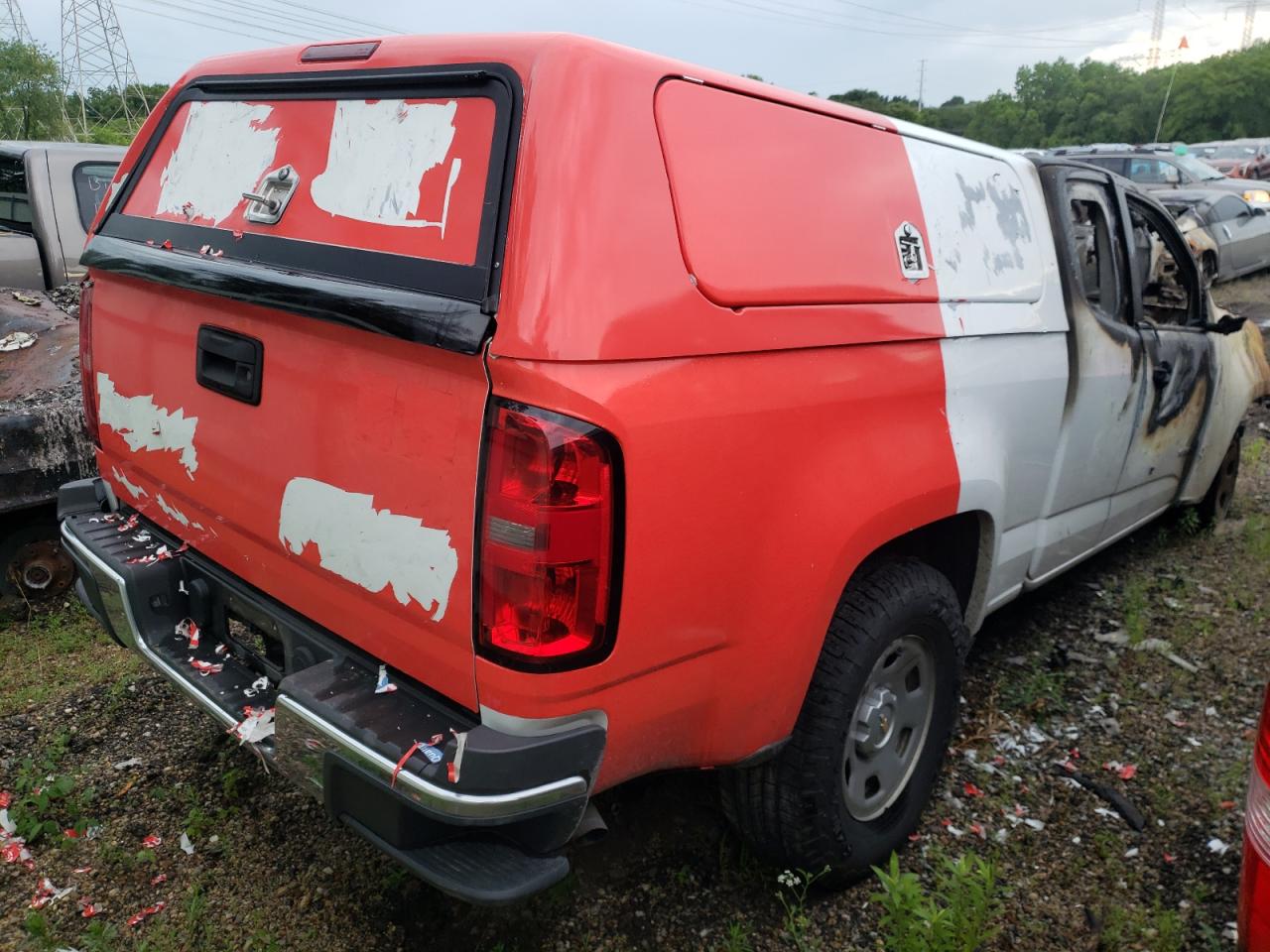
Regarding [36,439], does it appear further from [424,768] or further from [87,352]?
[424,768]

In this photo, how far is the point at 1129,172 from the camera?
43.7ft

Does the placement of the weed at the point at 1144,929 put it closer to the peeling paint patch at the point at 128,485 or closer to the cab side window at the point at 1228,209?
the peeling paint patch at the point at 128,485

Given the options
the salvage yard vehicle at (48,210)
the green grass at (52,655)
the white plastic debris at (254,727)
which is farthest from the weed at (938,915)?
the salvage yard vehicle at (48,210)

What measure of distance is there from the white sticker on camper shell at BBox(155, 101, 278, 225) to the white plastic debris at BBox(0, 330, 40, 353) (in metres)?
1.85

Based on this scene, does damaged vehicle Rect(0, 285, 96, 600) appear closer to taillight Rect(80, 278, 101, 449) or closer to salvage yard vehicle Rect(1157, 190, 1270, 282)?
taillight Rect(80, 278, 101, 449)

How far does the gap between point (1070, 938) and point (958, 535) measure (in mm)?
1119

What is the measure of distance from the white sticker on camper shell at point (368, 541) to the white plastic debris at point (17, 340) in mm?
2623

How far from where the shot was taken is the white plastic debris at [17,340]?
3979mm

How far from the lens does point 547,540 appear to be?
1703mm

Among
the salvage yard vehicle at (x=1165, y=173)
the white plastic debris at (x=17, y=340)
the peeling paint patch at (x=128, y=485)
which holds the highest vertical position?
the salvage yard vehicle at (x=1165, y=173)

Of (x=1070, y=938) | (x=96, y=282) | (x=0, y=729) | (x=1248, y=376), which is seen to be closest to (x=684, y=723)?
(x=1070, y=938)

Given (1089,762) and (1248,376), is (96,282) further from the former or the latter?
(1248,376)

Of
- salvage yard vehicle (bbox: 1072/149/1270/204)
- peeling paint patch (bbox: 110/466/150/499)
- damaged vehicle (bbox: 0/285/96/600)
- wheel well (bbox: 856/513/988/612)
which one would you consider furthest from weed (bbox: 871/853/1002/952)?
salvage yard vehicle (bbox: 1072/149/1270/204)

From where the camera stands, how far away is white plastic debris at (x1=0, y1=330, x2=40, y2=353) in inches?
157
